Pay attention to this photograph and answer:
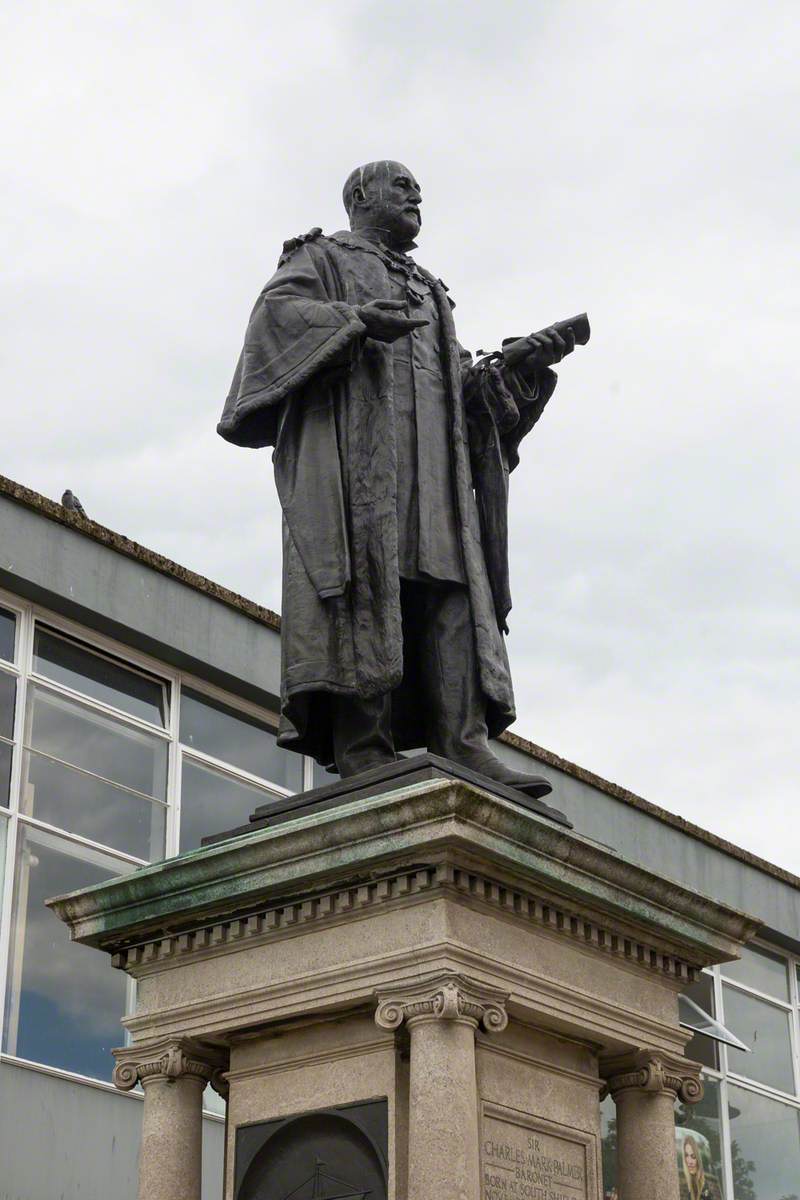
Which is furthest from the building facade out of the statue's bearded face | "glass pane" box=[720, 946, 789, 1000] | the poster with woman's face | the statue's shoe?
the statue's shoe

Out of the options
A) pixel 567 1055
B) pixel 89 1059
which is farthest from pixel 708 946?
pixel 89 1059

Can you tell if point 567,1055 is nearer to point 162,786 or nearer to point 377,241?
point 377,241

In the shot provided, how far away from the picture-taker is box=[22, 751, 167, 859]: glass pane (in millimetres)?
21266

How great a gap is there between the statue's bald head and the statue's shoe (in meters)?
2.60

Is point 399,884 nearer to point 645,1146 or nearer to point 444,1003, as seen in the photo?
point 444,1003

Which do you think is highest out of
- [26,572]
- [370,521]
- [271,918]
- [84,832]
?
[26,572]

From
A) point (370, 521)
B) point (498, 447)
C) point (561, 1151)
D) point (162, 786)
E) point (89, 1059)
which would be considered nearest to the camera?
point (561, 1151)

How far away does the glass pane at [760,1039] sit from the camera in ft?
99.2

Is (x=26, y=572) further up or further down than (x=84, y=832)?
further up

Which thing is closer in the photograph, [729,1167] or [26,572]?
[26,572]

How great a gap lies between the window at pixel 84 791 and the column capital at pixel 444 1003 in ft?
41.3

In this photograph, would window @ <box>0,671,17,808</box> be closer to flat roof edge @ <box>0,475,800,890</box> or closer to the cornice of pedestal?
flat roof edge @ <box>0,475,800,890</box>

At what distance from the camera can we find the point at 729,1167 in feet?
95.9

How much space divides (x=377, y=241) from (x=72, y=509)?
39.3ft
